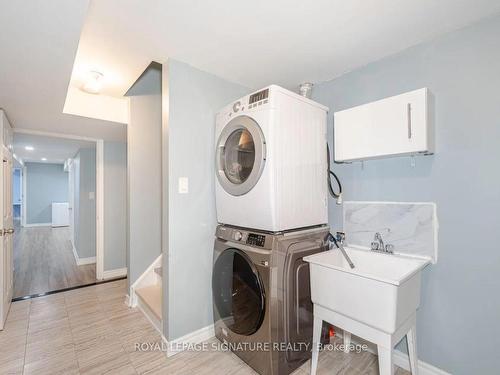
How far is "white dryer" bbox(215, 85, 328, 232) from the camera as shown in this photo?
155cm

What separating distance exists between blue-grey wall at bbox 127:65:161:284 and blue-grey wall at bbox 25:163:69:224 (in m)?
7.96

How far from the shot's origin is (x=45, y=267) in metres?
3.94

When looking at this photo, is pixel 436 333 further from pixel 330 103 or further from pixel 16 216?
pixel 16 216

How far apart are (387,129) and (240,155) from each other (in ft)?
3.37

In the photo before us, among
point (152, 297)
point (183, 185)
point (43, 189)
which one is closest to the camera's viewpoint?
point (183, 185)

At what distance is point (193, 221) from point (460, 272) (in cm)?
185

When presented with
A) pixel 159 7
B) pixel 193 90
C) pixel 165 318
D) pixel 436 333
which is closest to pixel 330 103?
pixel 193 90

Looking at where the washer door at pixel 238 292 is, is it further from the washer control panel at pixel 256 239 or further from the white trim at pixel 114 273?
the white trim at pixel 114 273

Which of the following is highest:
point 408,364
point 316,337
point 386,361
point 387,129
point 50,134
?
point 50,134

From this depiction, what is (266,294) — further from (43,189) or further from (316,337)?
(43,189)

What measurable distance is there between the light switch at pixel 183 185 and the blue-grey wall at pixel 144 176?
1062 mm

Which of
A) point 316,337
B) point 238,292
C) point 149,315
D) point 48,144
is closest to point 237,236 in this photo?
point 238,292

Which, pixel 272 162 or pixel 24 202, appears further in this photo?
pixel 24 202

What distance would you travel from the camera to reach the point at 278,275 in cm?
154
